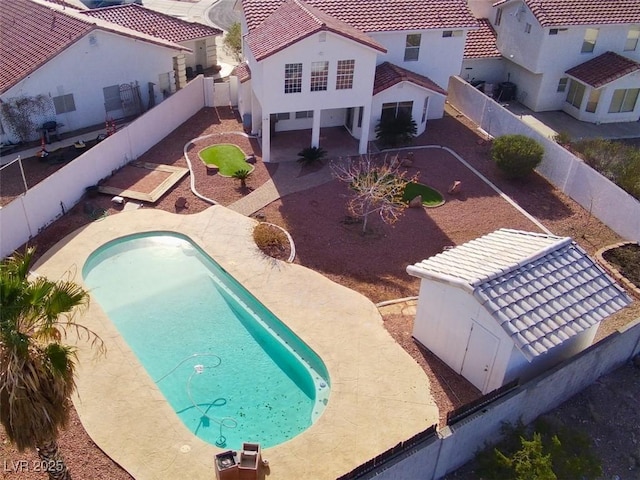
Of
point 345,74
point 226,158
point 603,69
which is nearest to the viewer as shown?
point 345,74

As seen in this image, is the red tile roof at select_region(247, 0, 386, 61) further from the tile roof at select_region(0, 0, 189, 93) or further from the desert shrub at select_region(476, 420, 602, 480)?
the desert shrub at select_region(476, 420, 602, 480)

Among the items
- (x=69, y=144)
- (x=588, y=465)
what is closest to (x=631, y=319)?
(x=588, y=465)

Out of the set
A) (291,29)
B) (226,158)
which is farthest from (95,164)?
(291,29)

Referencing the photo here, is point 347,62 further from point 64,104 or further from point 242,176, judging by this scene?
point 64,104

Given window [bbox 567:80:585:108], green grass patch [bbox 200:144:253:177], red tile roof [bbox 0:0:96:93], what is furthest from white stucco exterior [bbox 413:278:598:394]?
red tile roof [bbox 0:0:96:93]

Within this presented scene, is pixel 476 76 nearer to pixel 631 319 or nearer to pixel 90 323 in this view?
pixel 631 319

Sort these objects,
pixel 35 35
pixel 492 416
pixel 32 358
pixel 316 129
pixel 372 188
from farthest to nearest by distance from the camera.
Answer: 1. pixel 35 35
2. pixel 316 129
3. pixel 372 188
4. pixel 492 416
5. pixel 32 358
